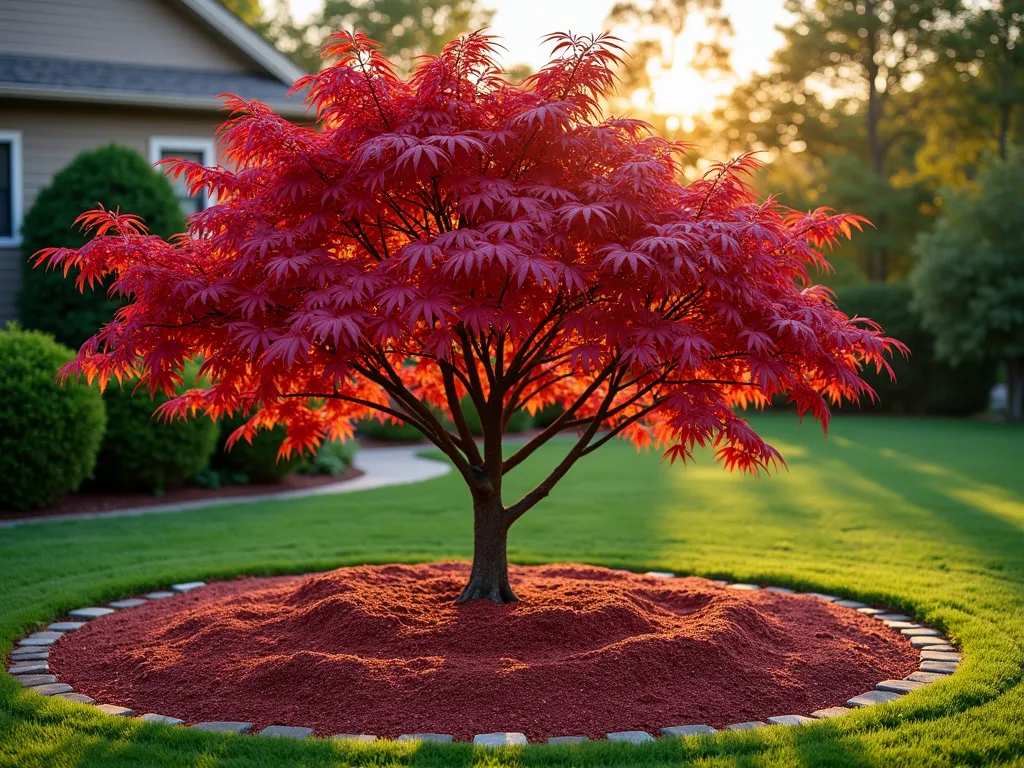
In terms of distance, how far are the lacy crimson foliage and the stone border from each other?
1.25m

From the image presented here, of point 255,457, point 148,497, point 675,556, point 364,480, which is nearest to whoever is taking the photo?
point 675,556

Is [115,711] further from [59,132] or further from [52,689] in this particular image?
[59,132]

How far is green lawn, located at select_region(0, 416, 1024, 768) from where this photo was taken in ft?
12.7

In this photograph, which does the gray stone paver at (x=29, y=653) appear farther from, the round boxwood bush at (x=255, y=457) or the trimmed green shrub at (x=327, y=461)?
the trimmed green shrub at (x=327, y=461)

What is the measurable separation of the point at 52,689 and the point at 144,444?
6.47 metres

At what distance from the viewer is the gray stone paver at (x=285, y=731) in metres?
4.07

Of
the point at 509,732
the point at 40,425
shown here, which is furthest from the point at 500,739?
the point at 40,425

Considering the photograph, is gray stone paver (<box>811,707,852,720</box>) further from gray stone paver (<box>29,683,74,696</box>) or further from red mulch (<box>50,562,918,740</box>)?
gray stone paver (<box>29,683,74,696</box>)

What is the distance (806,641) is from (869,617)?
3.08 feet

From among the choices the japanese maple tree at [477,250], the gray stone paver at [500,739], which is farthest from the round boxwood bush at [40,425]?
the gray stone paver at [500,739]

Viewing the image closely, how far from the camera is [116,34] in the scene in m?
14.8

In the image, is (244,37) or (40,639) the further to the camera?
(244,37)

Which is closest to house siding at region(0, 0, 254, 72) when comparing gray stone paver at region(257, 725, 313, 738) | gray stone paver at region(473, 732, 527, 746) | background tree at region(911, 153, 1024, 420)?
gray stone paver at region(257, 725, 313, 738)

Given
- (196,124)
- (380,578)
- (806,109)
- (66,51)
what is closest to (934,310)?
(806,109)
